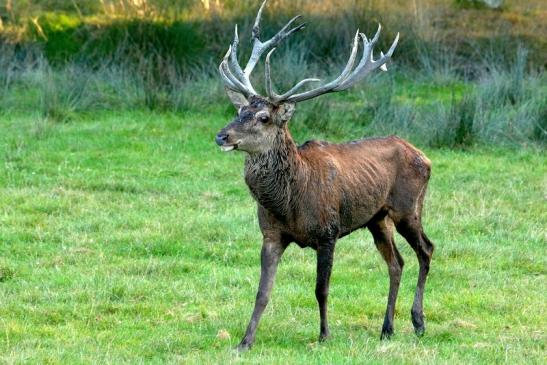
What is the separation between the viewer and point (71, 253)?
10484 mm

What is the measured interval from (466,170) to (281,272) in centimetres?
473

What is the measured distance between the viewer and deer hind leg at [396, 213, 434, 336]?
8.60m

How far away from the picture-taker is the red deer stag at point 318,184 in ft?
26.7

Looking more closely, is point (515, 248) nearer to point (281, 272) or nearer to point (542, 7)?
point (281, 272)

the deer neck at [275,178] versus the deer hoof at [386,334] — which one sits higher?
the deer neck at [275,178]

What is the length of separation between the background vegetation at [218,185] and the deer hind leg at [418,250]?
0.17m

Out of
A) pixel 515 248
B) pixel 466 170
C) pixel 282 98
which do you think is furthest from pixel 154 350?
pixel 466 170

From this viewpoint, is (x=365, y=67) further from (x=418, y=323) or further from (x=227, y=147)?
(x=418, y=323)

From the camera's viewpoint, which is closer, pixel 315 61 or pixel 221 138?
pixel 221 138

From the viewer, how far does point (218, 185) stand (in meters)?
13.4

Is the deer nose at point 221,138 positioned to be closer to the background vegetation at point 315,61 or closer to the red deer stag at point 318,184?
the red deer stag at point 318,184

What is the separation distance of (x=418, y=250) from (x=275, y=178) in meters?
1.34

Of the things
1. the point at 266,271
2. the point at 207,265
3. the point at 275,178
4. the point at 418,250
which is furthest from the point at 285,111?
the point at 207,265

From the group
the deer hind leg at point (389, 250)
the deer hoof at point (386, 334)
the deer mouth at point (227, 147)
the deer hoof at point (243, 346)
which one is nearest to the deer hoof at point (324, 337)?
the deer hoof at point (386, 334)
